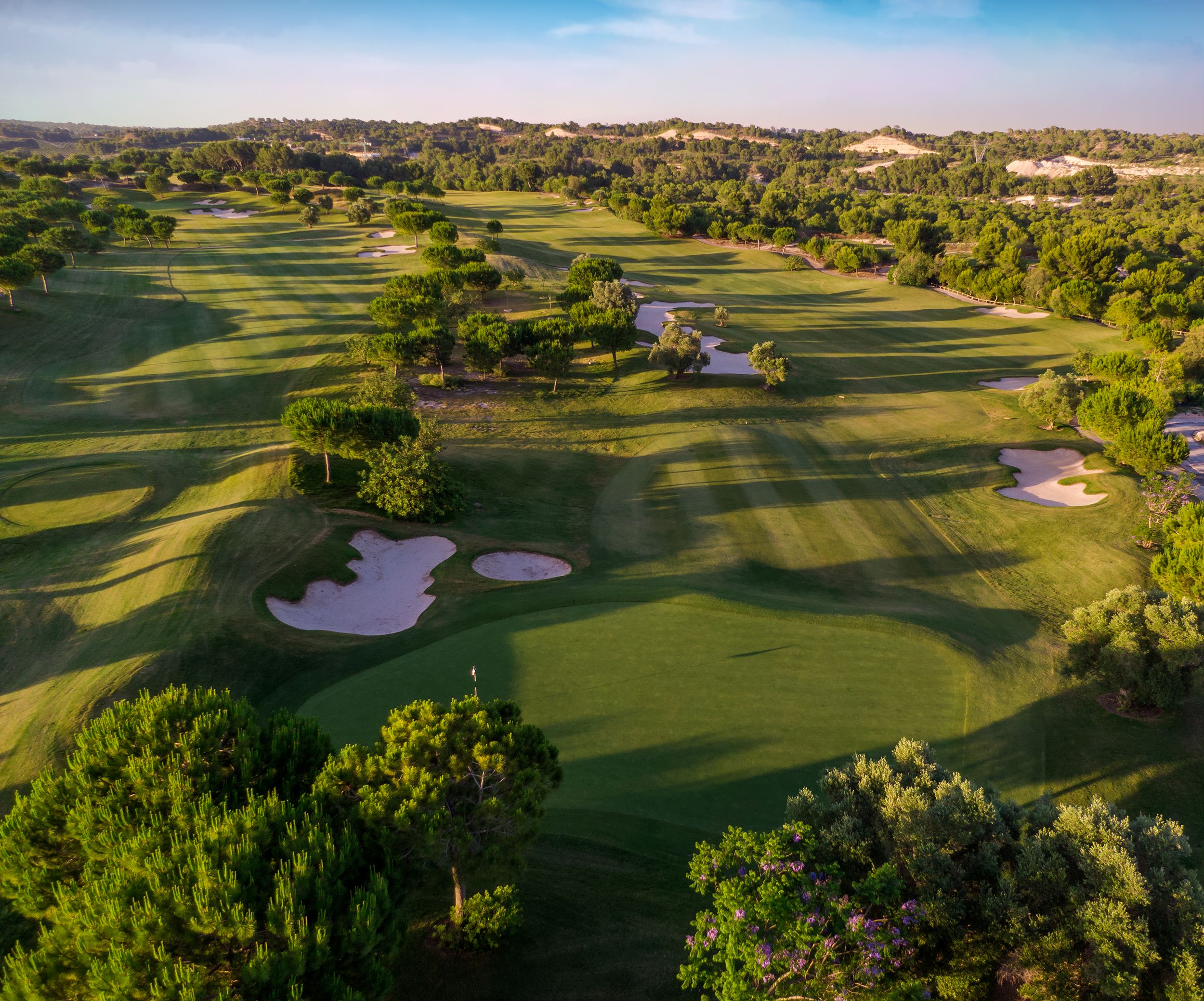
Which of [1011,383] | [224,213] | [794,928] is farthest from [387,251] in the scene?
[794,928]

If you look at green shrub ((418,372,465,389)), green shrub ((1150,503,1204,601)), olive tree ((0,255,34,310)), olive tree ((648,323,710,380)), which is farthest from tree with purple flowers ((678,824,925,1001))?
olive tree ((0,255,34,310))

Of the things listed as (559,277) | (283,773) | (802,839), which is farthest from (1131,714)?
(559,277)

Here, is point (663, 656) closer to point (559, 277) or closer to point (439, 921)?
point (439, 921)

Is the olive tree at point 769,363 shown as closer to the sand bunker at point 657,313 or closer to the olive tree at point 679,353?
the olive tree at point 679,353

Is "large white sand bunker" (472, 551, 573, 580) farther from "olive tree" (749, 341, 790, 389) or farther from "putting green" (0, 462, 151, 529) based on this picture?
"olive tree" (749, 341, 790, 389)

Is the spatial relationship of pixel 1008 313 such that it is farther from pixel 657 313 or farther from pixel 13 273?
pixel 13 273
